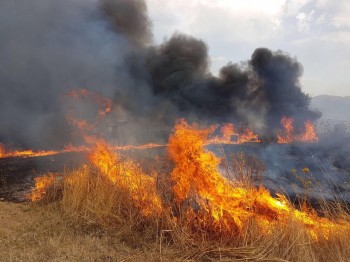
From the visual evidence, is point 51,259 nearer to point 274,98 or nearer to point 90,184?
point 90,184

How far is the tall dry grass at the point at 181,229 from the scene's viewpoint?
5.29 metres

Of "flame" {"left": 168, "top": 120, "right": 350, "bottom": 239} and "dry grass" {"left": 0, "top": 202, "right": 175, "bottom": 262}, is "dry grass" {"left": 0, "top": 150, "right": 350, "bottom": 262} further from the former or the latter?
"flame" {"left": 168, "top": 120, "right": 350, "bottom": 239}

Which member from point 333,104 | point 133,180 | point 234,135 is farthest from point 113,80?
point 333,104

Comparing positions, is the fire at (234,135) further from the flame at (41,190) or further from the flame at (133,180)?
the flame at (41,190)

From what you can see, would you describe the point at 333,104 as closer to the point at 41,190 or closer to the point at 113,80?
the point at 113,80

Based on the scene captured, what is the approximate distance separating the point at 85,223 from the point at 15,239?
1447mm

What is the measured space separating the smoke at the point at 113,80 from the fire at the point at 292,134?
3.16 feet

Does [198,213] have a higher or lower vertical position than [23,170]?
lower

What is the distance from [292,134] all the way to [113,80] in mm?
17193

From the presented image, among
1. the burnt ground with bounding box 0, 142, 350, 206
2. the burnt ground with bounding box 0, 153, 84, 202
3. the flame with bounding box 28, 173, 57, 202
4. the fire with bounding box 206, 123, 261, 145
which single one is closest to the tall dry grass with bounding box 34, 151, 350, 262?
the flame with bounding box 28, 173, 57, 202

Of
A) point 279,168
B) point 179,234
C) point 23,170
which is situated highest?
point 23,170

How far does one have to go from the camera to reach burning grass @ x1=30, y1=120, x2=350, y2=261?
5.42 meters

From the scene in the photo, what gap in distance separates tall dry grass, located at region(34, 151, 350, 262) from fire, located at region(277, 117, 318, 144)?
73.9 ft

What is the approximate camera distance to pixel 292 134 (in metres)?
29.1
